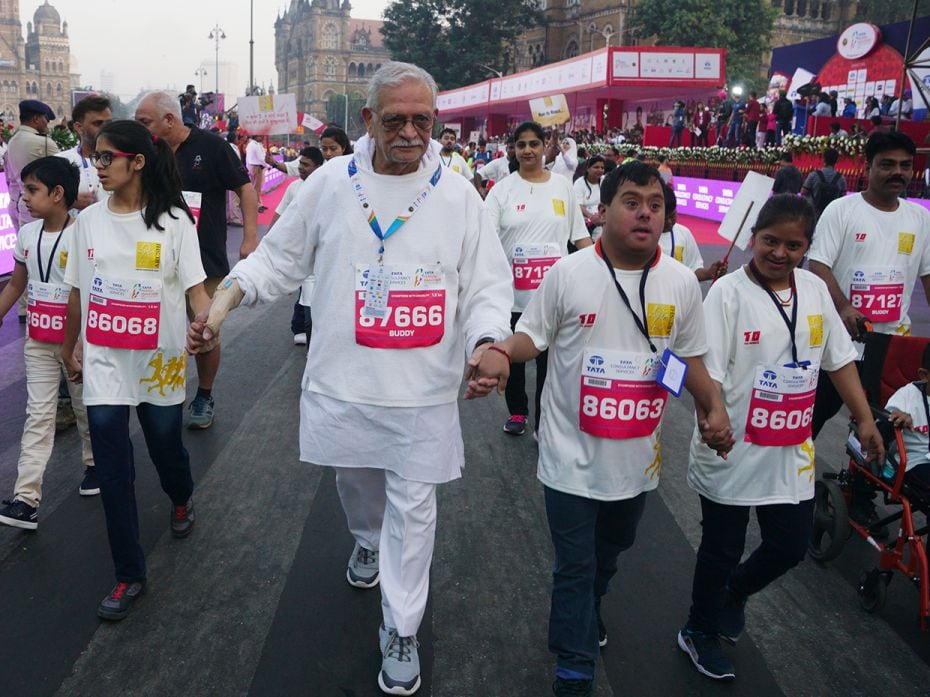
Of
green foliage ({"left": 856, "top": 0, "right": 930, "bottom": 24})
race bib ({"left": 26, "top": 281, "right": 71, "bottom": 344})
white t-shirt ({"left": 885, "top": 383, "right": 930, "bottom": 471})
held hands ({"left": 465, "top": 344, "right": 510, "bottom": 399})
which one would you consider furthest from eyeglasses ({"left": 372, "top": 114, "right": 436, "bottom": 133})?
green foliage ({"left": 856, "top": 0, "right": 930, "bottom": 24})

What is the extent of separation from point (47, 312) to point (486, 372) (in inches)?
112

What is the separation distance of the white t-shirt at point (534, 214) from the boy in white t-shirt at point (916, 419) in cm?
246

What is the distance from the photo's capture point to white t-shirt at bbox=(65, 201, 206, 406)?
3.45m

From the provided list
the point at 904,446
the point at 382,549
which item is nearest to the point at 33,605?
the point at 382,549

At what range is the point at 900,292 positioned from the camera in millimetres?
4430

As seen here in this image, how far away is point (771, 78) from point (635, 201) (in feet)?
136

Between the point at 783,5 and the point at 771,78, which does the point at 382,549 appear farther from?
the point at 783,5

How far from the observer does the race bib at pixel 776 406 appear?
2979mm

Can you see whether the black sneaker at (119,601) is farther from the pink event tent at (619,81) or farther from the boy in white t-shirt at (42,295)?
the pink event tent at (619,81)

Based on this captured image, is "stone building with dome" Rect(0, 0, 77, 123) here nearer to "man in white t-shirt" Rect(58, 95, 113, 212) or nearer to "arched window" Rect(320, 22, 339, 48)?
"arched window" Rect(320, 22, 339, 48)

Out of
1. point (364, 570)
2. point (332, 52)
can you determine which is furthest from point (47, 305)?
point (332, 52)

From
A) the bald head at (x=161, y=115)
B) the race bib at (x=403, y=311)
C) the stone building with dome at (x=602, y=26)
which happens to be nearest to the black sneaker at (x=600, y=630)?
the race bib at (x=403, y=311)

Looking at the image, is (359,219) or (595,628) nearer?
(359,219)

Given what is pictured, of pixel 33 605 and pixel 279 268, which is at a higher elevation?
pixel 279 268
